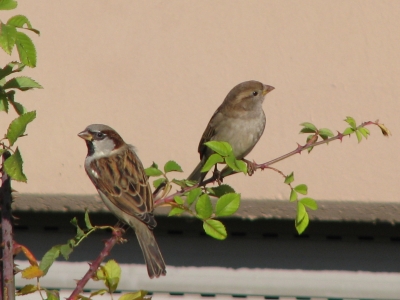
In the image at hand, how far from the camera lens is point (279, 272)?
4586 millimetres

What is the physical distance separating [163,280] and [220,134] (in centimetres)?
114

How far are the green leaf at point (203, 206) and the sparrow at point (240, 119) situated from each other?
1910 millimetres

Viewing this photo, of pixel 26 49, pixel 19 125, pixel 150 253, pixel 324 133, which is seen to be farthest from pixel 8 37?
pixel 150 253

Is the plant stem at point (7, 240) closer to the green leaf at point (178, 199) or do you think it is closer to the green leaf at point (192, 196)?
the green leaf at point (192, 196)

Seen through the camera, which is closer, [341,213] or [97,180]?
[97,180]

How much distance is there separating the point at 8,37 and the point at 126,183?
5.92ft

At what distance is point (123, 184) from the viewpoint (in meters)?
3.40

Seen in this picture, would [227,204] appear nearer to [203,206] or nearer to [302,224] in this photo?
[203,206]

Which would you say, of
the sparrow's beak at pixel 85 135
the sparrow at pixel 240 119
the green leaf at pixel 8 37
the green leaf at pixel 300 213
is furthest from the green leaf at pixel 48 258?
the sparrow at pixel 240 119

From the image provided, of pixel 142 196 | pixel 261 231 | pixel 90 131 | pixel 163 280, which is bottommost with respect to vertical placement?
pixel 163 280

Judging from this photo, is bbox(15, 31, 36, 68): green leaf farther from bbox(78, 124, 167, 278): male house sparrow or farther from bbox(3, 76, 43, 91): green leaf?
bbox(78, 124, 167, 278): male house sparrow

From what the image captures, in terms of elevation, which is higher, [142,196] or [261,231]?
[142,196]

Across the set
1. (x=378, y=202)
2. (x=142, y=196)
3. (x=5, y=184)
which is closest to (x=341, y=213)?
(x=378, y=202)

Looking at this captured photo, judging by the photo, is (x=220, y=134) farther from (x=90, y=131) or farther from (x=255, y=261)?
(x=255, y=261)
